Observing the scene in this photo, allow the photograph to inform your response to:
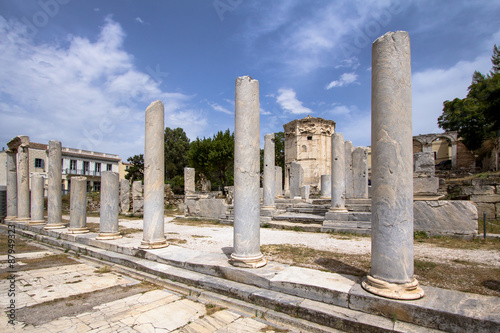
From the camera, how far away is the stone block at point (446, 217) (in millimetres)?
7867

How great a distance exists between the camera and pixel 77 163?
3734 cm

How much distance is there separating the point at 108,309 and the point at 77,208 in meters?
6.29

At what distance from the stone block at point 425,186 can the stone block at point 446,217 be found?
2.20m

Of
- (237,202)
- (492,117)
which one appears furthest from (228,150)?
(237,202)

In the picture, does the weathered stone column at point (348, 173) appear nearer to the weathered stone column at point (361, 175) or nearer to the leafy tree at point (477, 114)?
the weathered stone column at point (361, 175)

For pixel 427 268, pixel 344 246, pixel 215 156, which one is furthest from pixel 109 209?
pixel 215 156

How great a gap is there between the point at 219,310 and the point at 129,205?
1731 centimetres

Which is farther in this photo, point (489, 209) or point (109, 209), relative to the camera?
point (489, 209)

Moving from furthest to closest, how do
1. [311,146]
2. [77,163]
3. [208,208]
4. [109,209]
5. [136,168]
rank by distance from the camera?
[136,168], [77,163], [311,146], [208,208], [109,209]

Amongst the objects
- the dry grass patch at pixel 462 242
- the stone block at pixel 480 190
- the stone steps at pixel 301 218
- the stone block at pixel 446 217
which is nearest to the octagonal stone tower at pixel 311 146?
the stone block at pixel 480 190

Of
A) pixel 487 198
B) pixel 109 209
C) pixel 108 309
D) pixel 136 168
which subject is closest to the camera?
pixel 108 309

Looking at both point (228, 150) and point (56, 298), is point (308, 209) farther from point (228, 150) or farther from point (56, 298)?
point (228, 150)

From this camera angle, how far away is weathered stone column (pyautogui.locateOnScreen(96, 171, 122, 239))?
7695 millimetres

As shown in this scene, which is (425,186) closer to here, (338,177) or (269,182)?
(338,177)
